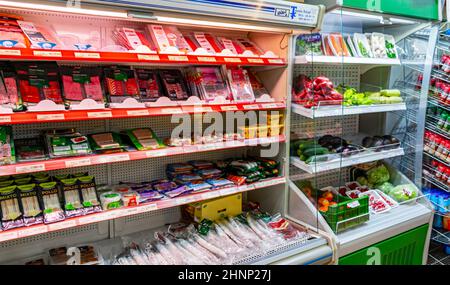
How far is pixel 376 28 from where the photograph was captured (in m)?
3.45

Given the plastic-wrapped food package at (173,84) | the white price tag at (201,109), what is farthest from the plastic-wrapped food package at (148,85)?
the white price tag at (201,109)

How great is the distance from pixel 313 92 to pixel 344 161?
2.21ft

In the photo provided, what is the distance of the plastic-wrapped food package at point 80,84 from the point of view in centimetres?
205

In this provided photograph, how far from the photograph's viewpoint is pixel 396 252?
3.02m

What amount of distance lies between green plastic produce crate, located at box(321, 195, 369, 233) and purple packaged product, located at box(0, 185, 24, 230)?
2.06m

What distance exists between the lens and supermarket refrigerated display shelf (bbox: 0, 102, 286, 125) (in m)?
1.75

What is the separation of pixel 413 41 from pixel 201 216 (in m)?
2.56

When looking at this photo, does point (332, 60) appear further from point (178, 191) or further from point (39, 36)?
point (39, 36)

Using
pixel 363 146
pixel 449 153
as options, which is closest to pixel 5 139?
pixel 363 146

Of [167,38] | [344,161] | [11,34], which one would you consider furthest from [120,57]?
[344,161]

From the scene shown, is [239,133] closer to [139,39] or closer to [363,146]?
[139,39]

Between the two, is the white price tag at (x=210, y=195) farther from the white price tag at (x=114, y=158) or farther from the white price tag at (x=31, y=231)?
the white price tag at (x=31, y=231)

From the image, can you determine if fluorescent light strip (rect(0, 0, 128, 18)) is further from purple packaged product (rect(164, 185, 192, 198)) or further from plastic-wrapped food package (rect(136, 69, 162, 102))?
purple packaged product (rect(164, 185, 192, 198))
